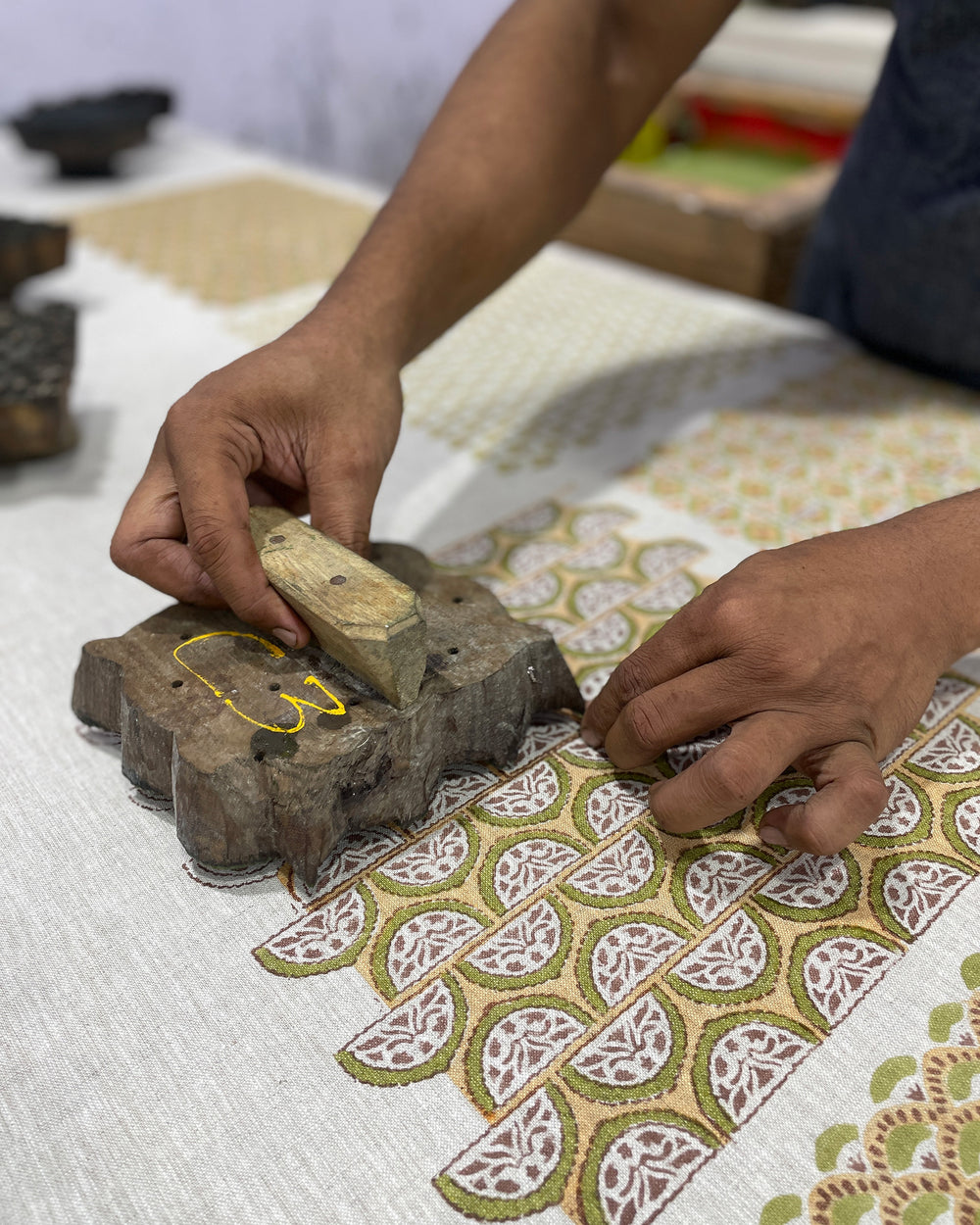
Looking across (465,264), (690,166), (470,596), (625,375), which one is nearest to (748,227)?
(690,166)

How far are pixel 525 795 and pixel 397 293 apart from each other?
0.56m

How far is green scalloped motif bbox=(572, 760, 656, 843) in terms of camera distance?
775 millimetres

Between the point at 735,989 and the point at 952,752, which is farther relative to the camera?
the point at 952,752

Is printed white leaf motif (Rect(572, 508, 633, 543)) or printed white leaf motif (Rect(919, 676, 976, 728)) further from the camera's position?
printed white leaf motif (Rect(572, 508, 633, 543))

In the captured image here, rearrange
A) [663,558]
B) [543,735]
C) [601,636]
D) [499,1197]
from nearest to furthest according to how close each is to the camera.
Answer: [499,1197] → [543,735] → [601,636] → [663,558]

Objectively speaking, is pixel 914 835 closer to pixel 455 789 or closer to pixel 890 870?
pixel 890 870

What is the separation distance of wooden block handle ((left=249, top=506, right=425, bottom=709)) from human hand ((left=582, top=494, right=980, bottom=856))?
0.19 meters

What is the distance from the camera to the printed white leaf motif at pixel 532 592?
41.3 inches

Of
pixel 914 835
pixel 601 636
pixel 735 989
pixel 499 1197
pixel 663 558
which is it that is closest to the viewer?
pixel 499 1197

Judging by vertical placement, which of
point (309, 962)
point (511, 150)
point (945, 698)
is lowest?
point (309, 962)

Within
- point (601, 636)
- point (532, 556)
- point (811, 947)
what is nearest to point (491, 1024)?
point (811, 947)

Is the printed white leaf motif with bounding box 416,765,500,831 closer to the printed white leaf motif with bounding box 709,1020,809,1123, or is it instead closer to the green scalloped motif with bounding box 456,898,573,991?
the green scalloped motif with bounding box 456,898,573,991

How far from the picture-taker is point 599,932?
2.30ft

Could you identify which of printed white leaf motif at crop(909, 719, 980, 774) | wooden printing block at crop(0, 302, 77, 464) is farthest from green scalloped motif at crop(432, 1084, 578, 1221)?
wooden printing block at crop(0, 302, 77, 464)
